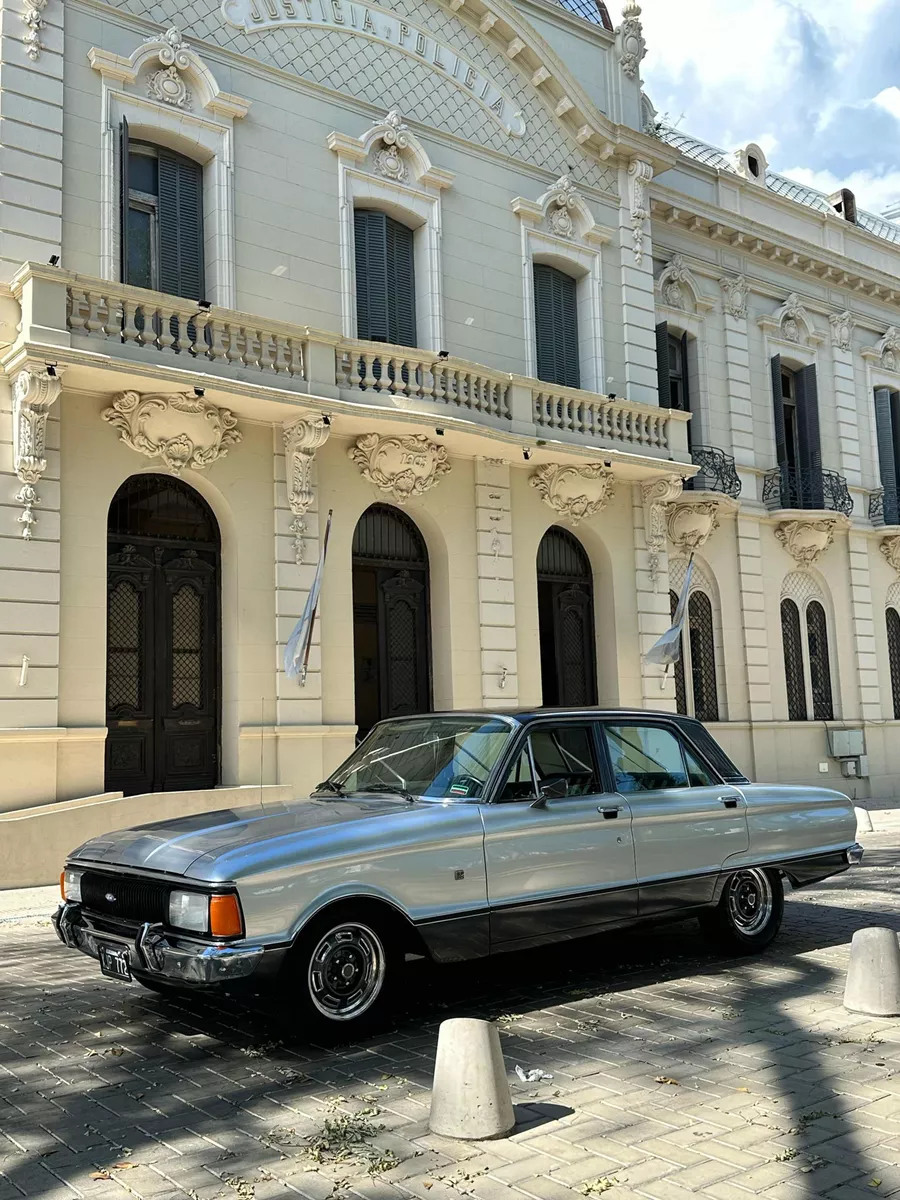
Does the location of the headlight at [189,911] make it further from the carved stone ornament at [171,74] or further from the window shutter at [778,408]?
the window shutter at [778,408]

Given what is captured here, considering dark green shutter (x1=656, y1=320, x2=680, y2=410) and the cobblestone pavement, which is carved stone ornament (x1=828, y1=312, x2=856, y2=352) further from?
the cobblestone pavement

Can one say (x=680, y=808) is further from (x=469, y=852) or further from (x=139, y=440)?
(x=139, y=440)

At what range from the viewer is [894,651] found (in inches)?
1003

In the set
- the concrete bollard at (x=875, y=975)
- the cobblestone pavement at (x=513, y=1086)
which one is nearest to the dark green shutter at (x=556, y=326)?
the cobblestone pavement at (x=513, y=1086)

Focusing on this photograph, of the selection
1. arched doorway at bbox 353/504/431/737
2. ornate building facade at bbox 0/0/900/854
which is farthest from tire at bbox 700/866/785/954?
arched doorway at bbox 353/504/431/737

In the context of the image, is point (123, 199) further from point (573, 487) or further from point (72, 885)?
point (72, 885)

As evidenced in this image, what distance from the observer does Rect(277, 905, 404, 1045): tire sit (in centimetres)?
567

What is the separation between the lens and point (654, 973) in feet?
24.7

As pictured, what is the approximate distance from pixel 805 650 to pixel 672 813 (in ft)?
55.2

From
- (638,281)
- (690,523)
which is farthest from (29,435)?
(690,523)

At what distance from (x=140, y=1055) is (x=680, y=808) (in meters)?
3.80

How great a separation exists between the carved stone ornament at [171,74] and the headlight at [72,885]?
1154 centimetres

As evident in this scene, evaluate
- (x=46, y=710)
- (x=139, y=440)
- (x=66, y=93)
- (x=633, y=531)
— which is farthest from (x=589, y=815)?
(x=633, y=531)

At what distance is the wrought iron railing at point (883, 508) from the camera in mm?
25078
